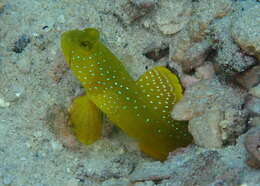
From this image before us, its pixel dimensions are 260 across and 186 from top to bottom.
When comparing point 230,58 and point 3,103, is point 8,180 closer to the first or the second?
point 3,103

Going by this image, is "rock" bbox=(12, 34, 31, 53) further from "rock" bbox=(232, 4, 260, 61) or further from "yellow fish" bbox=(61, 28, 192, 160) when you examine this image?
"rock" bbox=(232, 4, 260, 61)

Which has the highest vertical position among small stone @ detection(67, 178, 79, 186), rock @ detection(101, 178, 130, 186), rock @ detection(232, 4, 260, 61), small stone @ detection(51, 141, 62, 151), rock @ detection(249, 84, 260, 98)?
rock @ detection(232, 4, 260, 61)

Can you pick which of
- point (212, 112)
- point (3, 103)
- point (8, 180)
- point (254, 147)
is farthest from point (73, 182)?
point (254, 147)

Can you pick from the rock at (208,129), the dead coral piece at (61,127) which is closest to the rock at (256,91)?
the rock at (208,129)

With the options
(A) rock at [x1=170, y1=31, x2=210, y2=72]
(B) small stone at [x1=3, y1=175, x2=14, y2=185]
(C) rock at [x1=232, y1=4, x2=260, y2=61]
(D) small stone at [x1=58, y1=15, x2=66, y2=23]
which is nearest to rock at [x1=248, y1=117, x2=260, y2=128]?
(C) rock at [x1=232, y1=4, x2=260, y2=61]

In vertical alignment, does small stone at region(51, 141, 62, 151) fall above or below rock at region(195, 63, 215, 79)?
below

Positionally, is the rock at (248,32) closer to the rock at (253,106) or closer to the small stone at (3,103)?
the rock at (253,106)
